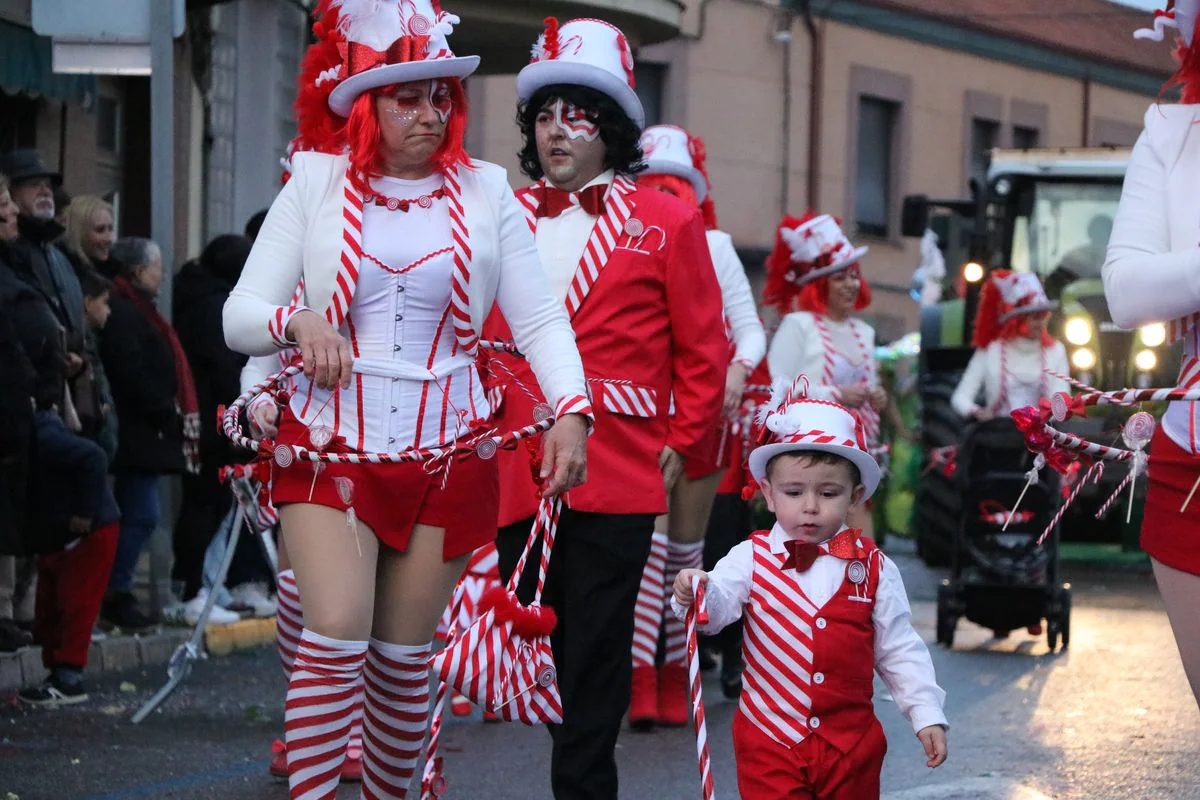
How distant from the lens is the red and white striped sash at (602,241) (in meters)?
6.23

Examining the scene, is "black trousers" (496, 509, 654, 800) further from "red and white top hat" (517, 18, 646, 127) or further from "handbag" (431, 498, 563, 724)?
"red and white top hat" (517, 18, 646, 127)

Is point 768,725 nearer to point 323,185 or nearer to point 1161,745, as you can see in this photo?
point 323,185

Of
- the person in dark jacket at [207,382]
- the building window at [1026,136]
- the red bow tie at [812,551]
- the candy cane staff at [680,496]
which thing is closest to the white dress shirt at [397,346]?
the red bow tie at [812,551]

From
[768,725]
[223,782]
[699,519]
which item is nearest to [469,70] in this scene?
[768,725]

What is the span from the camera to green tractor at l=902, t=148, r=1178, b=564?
624 inches

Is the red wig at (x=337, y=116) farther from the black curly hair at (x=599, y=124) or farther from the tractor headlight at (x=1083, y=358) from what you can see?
the tractor headlight at (x=1083, y=358)

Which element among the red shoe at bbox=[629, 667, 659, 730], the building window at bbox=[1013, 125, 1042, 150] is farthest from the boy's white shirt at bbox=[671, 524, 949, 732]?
the building window at bbox=[1013, 125, 1042, 150]

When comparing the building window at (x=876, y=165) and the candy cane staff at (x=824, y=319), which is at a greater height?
the building window at (x=876, y=165)

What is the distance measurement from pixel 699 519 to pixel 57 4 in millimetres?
4029

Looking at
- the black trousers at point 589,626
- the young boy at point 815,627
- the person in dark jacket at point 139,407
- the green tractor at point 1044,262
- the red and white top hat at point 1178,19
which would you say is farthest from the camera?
the green tractor at point 1044,262

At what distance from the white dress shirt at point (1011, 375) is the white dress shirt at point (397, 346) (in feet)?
27.8

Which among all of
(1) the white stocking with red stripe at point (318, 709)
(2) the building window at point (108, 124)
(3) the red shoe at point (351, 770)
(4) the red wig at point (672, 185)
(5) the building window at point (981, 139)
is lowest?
(3) the red shoe at point (351, 770)

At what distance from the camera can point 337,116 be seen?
17.0 ft

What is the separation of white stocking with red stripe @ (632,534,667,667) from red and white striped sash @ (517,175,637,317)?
6.35ft
